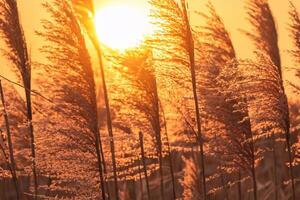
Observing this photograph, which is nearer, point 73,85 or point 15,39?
point 73,85

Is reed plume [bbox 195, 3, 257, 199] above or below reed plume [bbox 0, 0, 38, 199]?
below

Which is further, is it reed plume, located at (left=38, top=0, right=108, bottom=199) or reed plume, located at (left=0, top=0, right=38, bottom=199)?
reed plume, located at (left=0, top=0, right=38, bottom=199)

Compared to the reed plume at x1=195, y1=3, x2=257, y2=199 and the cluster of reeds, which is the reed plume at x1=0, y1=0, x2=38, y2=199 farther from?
the reed plume at x1=195, y1=3, x2=257, y2=199

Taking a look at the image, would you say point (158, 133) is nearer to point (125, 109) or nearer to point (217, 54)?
point (125, 109)

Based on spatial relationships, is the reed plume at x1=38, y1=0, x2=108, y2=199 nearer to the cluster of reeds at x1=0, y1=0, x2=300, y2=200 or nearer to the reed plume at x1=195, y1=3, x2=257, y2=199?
the cluster of reeds at x1=0, y1=0, x2=300, y2=200

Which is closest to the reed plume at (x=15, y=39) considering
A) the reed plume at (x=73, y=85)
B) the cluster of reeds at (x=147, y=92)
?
the cluster of reeds at (x=147, y=92)

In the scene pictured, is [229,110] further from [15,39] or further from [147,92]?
[15,39]

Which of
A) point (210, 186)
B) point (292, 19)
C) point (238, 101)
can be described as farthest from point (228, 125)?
point (210, 186)

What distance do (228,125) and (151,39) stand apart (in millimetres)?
1796

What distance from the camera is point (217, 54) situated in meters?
9.66

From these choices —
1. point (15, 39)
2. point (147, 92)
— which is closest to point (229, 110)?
point (147, 92)

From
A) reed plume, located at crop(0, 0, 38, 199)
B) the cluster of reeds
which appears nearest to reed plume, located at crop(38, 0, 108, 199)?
the cluster of reeds

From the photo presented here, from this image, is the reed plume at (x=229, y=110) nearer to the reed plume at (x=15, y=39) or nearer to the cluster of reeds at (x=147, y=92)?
the cluster of reeds at (x=147, y=92)

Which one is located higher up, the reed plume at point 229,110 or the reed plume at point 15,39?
the reed plume at point 15,39
